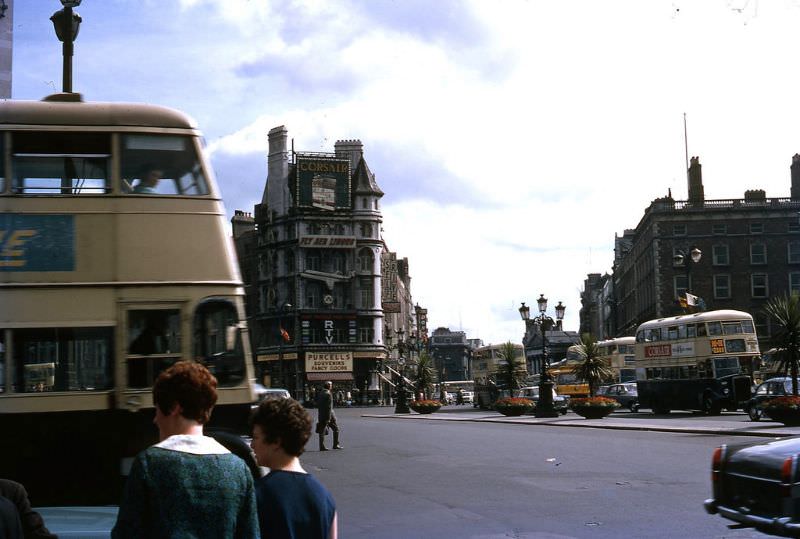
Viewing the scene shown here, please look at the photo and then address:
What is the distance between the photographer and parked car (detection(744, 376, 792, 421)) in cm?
3456

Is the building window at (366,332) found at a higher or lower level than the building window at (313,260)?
lower

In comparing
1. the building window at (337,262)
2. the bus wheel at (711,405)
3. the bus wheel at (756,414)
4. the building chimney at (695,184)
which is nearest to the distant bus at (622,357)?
the building chimney at (695,184)

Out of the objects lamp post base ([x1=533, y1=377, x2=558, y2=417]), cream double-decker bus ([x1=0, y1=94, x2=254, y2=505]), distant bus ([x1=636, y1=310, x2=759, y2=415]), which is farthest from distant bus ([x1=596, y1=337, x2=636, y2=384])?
cream double-decker bus ([x1=0, y1=94, x2=254, y2=505])

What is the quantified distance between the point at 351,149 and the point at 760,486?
94881mm

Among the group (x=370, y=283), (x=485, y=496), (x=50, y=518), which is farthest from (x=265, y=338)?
(x=50, y=518)

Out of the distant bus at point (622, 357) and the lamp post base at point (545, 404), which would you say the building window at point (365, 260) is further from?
the lamp post base at point (545, 404)

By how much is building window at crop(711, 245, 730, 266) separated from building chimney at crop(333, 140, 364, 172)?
38.6 meters

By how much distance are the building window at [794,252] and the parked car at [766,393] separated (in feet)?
151

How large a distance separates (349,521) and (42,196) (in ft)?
18.1

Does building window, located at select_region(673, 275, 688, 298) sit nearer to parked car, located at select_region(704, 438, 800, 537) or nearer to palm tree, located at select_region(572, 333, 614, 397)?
palm tree, located at select_region(572, 333, 614, 397)

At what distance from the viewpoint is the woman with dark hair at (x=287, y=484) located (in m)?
4.17

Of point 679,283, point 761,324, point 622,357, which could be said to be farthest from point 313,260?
point 761,324

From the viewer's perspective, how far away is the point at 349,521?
12305mm

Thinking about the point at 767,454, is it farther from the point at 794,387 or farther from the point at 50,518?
the point at 794,387
